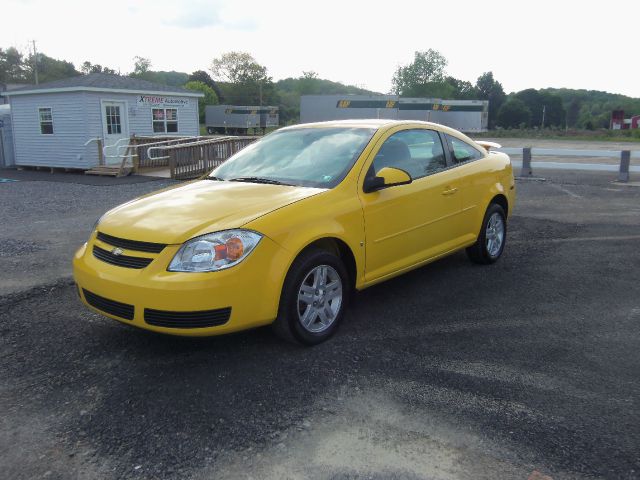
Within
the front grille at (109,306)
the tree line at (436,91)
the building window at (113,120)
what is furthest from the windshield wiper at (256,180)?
the tree line at (436,91)

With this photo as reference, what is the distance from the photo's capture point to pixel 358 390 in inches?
139

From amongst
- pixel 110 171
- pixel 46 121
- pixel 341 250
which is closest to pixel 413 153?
pixel 341 250

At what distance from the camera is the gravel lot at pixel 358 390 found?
2830 mm

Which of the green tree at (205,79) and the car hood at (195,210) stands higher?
the green tree at (205,79)

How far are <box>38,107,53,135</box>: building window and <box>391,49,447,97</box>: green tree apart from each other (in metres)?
97.2

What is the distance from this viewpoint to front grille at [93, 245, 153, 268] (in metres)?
3.71

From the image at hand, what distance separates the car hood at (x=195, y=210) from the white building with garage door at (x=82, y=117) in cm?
1543

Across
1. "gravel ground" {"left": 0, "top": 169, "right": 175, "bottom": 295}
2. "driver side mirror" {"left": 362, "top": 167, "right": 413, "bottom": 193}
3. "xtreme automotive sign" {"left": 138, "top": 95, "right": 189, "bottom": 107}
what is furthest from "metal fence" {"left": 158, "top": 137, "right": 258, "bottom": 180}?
"driver side mirror" {"left": 362, "top": 167, "right": 413, "bottom": 193}

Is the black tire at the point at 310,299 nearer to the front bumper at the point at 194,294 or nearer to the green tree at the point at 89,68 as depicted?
the front bumper at the point at 194,294

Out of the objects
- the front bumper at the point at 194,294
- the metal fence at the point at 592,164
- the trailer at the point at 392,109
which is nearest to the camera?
the front bumper at the point at 194,294

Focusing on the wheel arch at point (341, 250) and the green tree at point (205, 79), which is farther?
the green tree at point (205, 79)

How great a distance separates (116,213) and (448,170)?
3109mm

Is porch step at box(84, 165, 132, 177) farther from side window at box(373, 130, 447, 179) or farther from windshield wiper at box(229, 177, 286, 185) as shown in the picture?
side window at box(373, 130, 447, 179)

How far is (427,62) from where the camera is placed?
111 m
